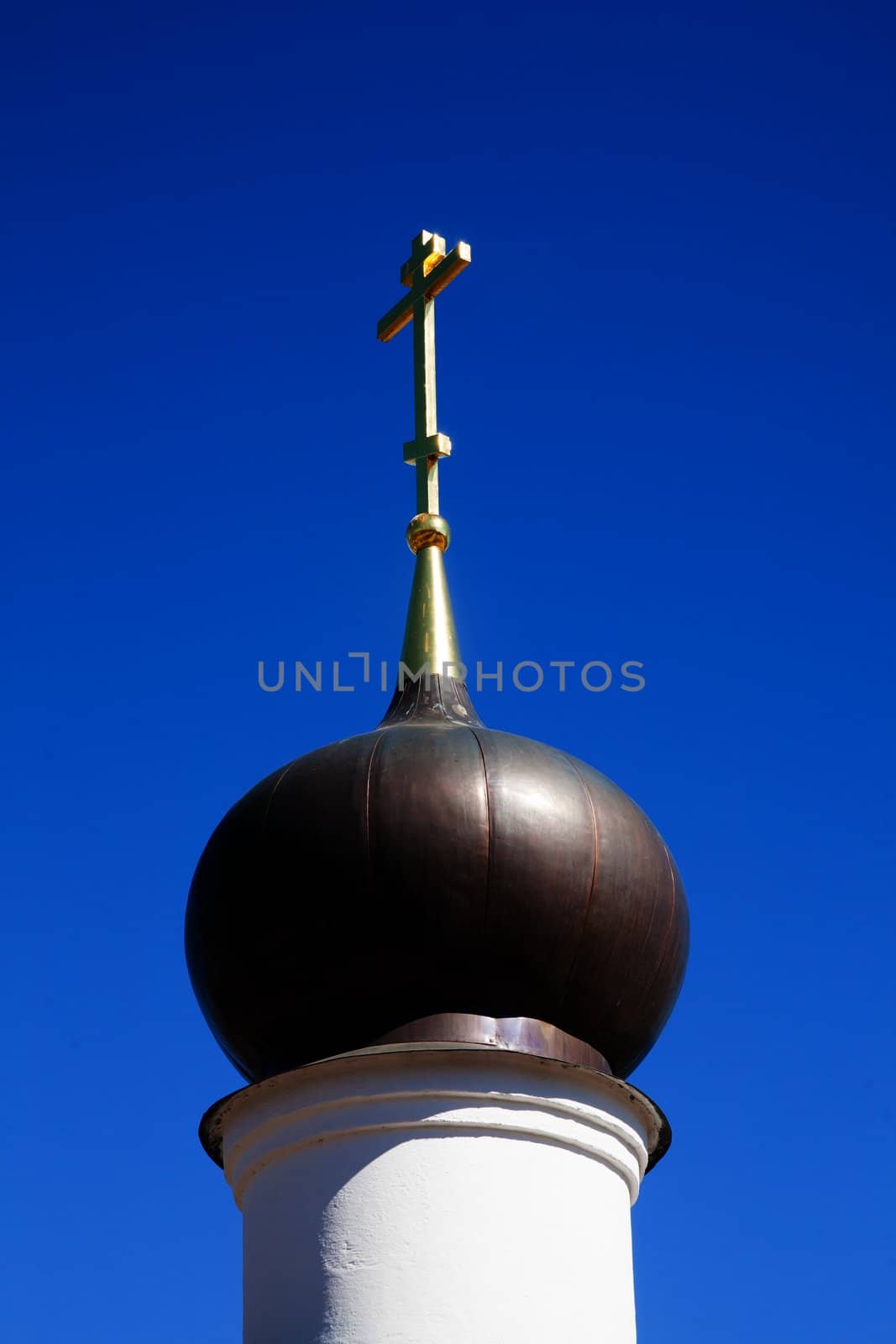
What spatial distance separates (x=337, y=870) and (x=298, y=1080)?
0.95 meters

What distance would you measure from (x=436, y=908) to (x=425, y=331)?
4056 mm

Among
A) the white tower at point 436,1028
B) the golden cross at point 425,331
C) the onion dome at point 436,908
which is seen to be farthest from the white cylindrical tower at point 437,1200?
the golden cross at point 425,331

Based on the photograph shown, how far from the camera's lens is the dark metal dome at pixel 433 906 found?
916 cm

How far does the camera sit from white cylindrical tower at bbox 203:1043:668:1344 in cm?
848

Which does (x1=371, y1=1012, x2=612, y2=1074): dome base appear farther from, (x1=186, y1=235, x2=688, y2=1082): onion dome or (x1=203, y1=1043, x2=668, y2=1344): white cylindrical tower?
(x1=203, y1=1043, x2=668, y2=1344): white cylindrical tower

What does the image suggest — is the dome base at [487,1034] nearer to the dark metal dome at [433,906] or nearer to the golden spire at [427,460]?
the dark metal dome at [433,906]

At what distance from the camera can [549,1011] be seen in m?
9.28

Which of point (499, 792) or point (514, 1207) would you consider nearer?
point (514, 1207)

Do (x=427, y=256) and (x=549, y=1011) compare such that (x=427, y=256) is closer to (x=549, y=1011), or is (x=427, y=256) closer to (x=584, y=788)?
(x=584, y=788)

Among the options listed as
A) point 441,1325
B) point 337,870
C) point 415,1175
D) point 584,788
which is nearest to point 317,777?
point 337,870

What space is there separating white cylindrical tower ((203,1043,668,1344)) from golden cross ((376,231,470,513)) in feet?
11.9

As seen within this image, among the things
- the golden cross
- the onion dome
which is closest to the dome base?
the onion dome

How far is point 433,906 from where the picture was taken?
916 cm

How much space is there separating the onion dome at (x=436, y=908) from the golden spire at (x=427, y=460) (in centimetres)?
113
